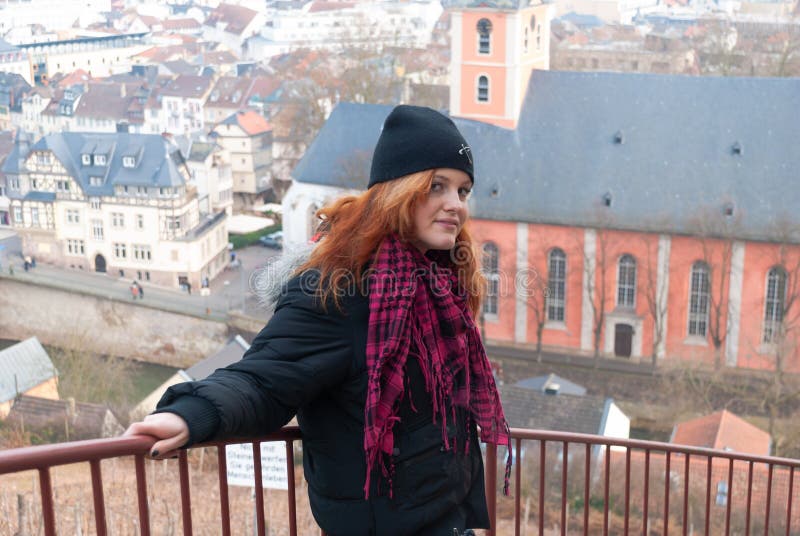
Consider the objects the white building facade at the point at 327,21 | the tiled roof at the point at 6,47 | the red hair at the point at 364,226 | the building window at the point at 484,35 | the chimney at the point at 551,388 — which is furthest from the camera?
the white building facade at the point at 327,21

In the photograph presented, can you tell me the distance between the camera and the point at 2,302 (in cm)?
2698

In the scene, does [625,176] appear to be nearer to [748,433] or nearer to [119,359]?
[748,433]

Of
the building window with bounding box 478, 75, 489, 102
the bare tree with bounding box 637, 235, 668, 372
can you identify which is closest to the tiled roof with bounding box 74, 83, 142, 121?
the building window with bounding box 478, 75, 489, 102

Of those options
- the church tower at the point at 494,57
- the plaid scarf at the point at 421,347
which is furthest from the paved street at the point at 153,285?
the plaid scarf at the point at 421,347

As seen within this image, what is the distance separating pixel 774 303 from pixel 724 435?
573cm

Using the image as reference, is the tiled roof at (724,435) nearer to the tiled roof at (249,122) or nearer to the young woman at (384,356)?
the young woman at (384,356)

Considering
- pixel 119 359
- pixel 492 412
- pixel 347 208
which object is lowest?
pixel 119 359

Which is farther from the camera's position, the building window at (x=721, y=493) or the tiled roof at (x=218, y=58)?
the tiled roof at (x=218, y=58)

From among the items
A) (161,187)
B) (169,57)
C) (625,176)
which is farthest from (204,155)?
(169,57)

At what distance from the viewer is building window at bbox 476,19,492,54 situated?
842 inches

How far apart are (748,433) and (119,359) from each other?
1412cm

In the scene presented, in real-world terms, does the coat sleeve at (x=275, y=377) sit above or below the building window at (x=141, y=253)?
above

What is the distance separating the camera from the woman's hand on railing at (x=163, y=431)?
200 cm

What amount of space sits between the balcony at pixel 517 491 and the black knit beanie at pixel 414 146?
23.8 inches
